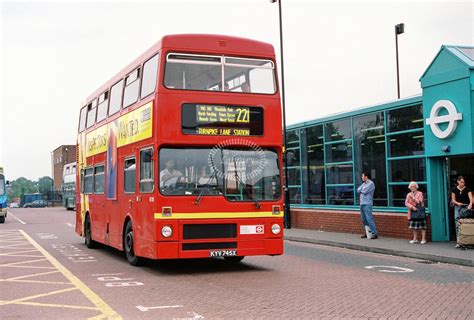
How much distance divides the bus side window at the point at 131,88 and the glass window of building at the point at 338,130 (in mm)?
9079

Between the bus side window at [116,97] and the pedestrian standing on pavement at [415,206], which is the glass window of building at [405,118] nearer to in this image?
the pedestrian standing on pavement at [415,206]

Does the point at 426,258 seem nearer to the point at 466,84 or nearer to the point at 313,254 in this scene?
the point at 313,254

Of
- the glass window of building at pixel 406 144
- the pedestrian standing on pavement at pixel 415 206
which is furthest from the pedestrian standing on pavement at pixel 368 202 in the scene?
the pedestrian standing on pavement at pixel 415 206

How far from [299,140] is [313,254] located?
8.96 meters

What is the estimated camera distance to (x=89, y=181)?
16953mm

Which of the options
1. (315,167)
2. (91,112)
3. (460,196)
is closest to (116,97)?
(91,112)

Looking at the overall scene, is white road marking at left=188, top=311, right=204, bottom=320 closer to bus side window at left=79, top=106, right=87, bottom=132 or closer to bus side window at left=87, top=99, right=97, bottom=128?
bus side window at left=87, top=99, right=97, bottom=128

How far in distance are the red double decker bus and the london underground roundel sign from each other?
5.96 metres

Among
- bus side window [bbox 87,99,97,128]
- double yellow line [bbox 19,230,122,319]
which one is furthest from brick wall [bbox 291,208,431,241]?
double yellow line [bbox 19,230,122,319]

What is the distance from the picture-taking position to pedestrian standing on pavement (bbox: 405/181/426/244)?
1554 cm

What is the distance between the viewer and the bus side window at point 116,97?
13795 millimetres

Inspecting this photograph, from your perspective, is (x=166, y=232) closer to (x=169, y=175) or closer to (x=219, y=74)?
(x=169, y=175)

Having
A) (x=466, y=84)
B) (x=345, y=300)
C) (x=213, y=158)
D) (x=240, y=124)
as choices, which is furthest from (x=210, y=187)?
(x=466, y=84)

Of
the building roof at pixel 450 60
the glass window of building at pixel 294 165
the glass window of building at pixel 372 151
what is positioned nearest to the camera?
the building roof at pixel 450 60
